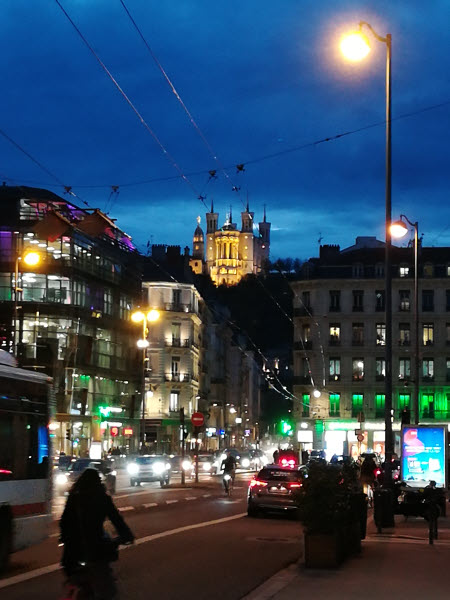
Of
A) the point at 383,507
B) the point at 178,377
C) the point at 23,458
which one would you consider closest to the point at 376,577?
the point at 23,458

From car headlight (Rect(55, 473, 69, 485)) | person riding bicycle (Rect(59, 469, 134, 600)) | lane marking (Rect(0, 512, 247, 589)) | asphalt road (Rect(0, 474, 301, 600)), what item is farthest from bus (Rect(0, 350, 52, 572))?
car headlight (Rect(55, 473, 69, 485))

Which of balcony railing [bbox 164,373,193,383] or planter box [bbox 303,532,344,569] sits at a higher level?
balcony railing [bbox 164,373,193,383]

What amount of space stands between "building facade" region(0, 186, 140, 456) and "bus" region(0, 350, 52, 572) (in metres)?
41.7

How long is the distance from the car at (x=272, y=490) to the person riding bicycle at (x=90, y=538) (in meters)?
19.9

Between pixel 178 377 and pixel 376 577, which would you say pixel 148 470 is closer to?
pixel 376 577

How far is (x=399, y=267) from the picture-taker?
90438 mm

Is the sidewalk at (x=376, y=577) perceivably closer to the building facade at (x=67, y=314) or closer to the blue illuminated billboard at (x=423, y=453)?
the blue illuminated billboard at (x=423, y=453)

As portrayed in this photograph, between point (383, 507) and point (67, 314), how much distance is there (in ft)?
143

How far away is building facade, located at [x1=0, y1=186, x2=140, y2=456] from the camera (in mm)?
63375

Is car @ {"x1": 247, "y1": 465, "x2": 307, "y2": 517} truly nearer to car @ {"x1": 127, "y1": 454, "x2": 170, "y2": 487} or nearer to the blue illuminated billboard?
the blue illuminated billboard

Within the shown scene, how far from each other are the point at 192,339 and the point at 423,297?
23.1 metres

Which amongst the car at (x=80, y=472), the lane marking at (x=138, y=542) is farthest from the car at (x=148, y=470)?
the lane marking at (x=138, y=542)

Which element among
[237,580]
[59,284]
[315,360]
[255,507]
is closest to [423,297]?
[315,360]

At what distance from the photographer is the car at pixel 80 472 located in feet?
116
